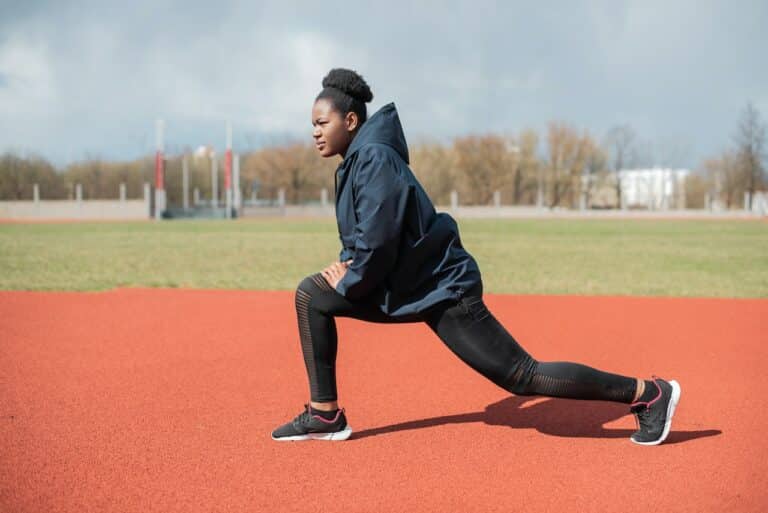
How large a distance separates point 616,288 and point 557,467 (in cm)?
891

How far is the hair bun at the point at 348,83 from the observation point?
3770 mm

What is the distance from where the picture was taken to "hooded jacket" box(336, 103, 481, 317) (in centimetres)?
349

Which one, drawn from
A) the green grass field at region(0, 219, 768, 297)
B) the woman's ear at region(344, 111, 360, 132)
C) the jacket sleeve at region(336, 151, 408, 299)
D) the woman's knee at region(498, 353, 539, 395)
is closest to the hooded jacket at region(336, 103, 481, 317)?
the jacket sleeve at region(336, 151, 408, 299)

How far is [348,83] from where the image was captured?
3766 mm

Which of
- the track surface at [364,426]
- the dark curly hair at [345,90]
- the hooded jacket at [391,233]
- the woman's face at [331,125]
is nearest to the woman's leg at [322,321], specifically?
the hooded jacket at [391,233]

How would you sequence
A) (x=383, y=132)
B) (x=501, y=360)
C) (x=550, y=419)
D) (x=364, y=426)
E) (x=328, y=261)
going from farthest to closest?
(x=328, y=261)
(x=550, y=419)
(x=364, y=426)
(x=501, y=360)
(x=383, y=132)

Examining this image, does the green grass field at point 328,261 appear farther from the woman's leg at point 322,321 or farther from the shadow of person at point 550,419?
the woman's leg at point 322,321

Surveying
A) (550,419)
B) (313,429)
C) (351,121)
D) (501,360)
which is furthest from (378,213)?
(550,419)

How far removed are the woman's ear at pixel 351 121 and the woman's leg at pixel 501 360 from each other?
99cm

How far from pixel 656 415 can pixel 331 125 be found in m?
2.19

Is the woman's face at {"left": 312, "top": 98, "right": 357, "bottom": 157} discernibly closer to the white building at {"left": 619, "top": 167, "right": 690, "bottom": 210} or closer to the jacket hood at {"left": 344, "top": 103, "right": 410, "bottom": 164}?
the jacket hood at {"left": 344, "top": 103, "right": 410, "bottom": 164}

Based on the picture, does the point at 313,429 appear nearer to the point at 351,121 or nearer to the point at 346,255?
the point at 346,255

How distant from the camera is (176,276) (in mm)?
13492

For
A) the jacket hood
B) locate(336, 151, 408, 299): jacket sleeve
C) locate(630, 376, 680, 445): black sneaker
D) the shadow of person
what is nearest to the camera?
locate(336, 151, 408, 299): jacket sleeve
